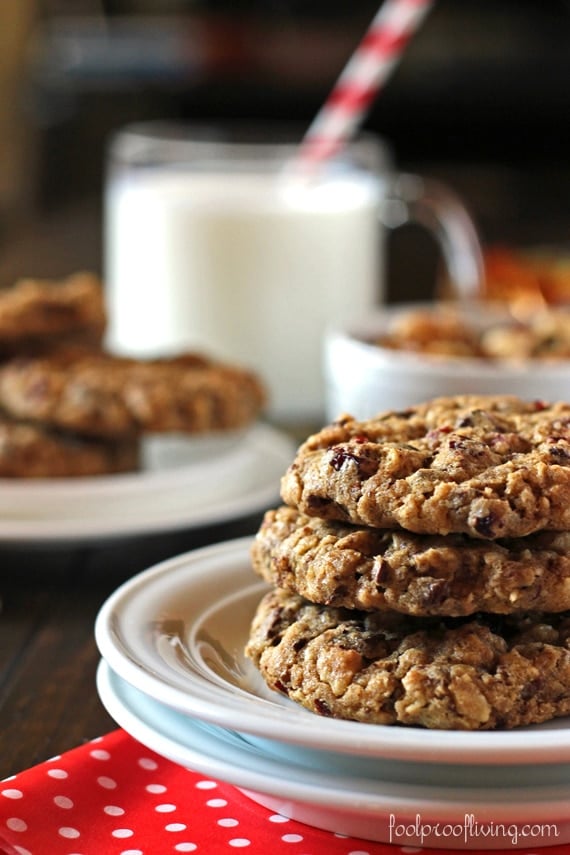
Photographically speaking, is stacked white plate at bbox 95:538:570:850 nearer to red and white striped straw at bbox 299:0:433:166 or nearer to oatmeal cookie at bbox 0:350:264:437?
oatmeal cookie at bbox 0:350:264:437

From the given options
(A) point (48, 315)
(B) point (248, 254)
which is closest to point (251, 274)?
(B) point (248, 254)

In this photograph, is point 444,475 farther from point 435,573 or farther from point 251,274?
point 251,274

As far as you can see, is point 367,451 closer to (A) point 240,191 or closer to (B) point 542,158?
(A) point 240,191

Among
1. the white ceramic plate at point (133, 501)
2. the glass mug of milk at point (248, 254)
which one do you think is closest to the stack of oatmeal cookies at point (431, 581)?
the white ceramic plate at point (133, 501)

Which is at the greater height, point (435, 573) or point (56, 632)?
point (435, 573)

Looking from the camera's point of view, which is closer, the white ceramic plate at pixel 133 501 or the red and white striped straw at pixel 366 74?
the white ceramic plate at pixel 133 501

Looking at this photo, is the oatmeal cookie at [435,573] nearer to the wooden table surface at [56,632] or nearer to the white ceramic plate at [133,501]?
the wooden table surface at [56,632]
